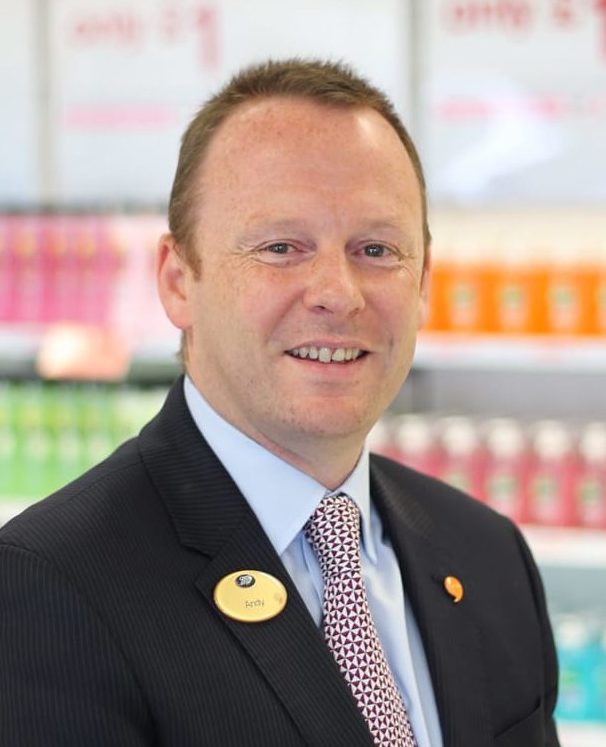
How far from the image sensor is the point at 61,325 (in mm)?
3889

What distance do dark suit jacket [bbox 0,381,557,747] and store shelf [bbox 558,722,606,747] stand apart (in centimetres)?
197

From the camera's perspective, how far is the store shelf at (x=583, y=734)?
11.5 ft

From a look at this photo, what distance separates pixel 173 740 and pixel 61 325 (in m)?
2.67

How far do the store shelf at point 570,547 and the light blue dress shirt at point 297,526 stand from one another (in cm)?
198

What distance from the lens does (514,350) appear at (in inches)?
140

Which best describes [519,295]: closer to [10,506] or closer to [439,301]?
[439,301]

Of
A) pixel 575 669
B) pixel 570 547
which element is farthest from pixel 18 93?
pixel 575 669

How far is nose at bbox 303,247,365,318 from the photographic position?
4.75ft

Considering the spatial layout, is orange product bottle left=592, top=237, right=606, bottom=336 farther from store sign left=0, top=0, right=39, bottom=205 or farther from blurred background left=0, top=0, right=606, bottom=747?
store sign left=0, top=0, right=39, bottom=205

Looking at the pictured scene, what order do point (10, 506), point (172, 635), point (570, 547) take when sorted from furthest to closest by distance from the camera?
1. point (10, 506)
2. point (570, 547)
3. point (172, 635)

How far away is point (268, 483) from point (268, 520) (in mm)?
41

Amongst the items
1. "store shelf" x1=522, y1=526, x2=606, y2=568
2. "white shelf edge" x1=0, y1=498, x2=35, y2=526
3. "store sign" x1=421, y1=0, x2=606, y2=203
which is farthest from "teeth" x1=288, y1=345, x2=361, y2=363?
"white shelf edge" x1=0, y1=498, x2=35, y2=526

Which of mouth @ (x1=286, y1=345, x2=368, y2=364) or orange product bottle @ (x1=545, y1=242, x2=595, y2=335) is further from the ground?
mouth @ (x1=286, y1=345, x2=368, y2=364)

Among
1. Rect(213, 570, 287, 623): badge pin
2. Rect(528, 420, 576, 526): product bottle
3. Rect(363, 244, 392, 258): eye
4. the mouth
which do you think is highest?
Rect(363, 244, 392, 258): eye
